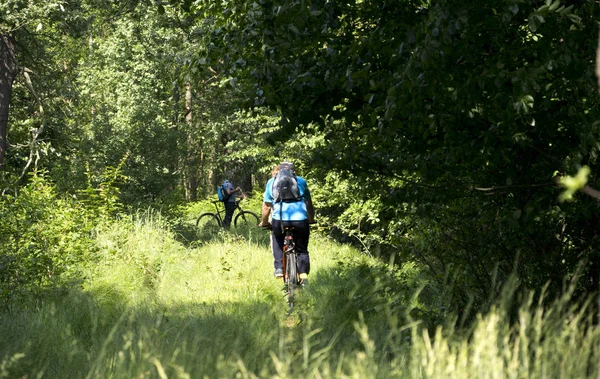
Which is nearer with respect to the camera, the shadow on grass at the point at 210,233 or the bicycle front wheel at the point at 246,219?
the shadow on grass at the point at 210,233

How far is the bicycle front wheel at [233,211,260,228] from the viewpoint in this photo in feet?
79.9

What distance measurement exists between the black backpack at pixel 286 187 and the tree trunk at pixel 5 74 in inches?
395

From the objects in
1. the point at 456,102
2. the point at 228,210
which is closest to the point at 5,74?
the point at 228,210

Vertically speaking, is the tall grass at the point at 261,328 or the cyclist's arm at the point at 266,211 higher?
the cyclist's arm at the point at 266,211

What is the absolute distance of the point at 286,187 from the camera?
9062 mm

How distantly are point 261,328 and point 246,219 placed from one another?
1898cm

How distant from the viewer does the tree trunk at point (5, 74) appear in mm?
17000

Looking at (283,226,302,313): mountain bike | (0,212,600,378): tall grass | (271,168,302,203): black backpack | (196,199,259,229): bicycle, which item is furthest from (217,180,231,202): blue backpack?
(271,168,302,203): black backpack

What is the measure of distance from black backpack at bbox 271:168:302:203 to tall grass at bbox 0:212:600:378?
40.0 inches

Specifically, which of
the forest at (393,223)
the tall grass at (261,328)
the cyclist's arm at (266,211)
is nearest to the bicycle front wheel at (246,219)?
the tall grass at (261,328)

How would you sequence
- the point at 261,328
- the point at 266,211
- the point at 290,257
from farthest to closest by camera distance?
the point at 266,211, the point at 290,257, the point at 261,328

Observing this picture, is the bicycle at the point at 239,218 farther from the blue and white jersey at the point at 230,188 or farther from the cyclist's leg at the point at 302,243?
the cyclist's leg at the point at 302,243

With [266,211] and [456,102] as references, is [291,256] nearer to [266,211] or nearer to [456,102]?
[266,211]

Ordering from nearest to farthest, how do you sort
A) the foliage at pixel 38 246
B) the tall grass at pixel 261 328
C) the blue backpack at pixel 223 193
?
the tall grass at pixel 261 328, the foliage at pixel 38 246, the blue backpack at pixel 223 193
